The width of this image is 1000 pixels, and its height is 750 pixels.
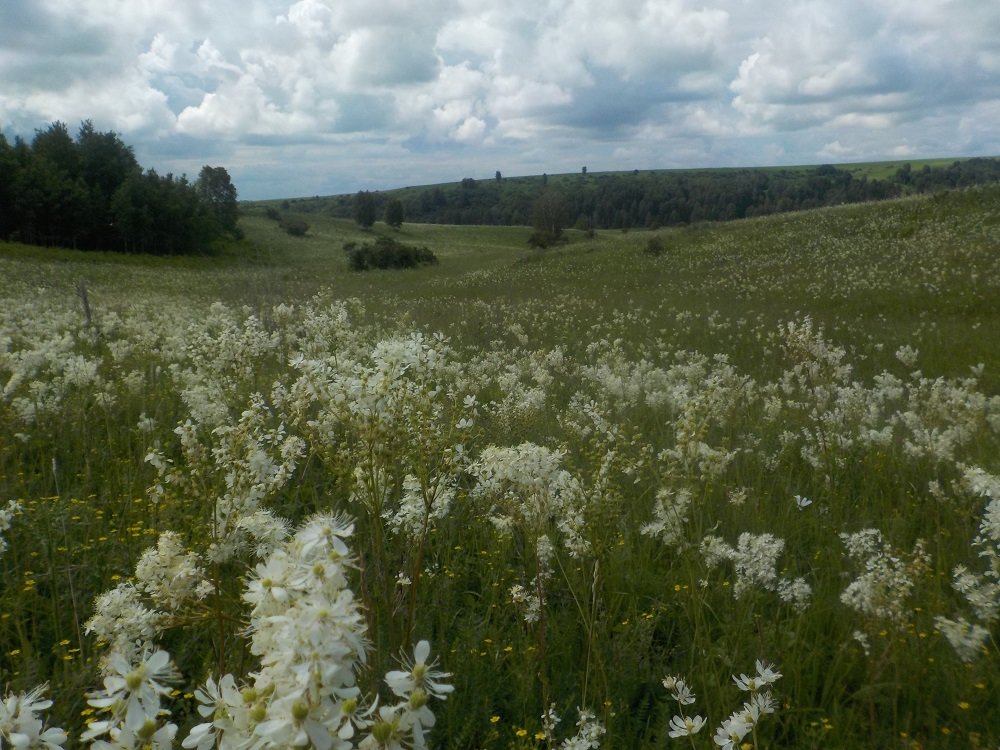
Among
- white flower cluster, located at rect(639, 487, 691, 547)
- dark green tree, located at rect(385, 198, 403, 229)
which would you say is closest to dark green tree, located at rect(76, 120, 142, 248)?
dark green tree, located at rect(385, 198, 403, 229)

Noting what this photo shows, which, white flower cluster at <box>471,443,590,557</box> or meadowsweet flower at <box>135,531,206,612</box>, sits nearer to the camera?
meadowsweet flower at <box>135,531,206,612</box>

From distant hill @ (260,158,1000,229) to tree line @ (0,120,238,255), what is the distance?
144ft

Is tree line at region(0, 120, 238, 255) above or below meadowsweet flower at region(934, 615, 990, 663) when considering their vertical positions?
above

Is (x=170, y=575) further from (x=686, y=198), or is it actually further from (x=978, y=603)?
(x=686, y=198)

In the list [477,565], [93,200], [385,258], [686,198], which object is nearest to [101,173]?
[93,200]

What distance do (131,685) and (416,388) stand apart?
1547 millimetres

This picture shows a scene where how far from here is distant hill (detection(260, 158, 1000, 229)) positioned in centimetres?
8094

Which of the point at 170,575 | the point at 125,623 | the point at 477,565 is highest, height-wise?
the point at 170,575

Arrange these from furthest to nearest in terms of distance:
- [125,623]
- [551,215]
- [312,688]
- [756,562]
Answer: [551,215] → [756,562] → [125,623] → [312,688]

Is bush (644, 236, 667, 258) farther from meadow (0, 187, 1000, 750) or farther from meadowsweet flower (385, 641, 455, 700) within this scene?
meadowsweet flower (385, 641, 455, 700)

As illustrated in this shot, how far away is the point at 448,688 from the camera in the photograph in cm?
128

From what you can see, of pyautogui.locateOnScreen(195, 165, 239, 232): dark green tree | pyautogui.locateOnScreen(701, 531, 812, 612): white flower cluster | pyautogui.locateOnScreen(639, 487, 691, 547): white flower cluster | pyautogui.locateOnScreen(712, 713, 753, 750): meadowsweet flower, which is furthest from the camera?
pyautogui.locateOnScreen(195, 165, 239, 232): dark green tree

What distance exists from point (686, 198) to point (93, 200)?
3017 inches

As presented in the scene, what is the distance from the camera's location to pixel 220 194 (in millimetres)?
78312
